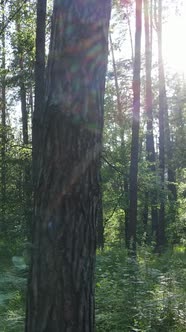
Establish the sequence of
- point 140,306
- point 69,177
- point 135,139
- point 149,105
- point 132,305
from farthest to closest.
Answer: point 149,105
point 135,139
point 132,305
point 140,306
point 69,177

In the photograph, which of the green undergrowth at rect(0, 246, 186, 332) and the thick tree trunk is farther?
the green undergrowth at rect(0, 246, 186, 332)

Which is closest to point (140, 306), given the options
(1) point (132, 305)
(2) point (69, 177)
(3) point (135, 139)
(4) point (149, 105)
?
(1) point (132, 305)

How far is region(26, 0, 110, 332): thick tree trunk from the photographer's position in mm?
2760

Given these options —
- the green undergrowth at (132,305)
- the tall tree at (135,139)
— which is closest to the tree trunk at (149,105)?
the tall tree at (135,139)

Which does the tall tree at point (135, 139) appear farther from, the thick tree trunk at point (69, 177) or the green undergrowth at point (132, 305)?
the thick tree trunk at point (69, 177)

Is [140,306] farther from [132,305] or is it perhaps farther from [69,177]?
[69,177]

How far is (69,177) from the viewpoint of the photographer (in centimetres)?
282

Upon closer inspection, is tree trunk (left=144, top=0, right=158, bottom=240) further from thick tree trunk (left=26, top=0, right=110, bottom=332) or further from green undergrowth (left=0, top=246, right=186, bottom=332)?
thick tree trunk (left=26, top=0, right=110, bottom=332)

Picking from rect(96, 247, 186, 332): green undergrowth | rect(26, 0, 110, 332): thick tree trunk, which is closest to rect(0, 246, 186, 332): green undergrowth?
rect(96, 247, 186, 332): green undergrowth

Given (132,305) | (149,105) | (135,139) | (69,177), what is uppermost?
(149,105)

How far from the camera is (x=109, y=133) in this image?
18594 mm

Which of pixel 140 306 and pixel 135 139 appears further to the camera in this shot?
pixel 135 139

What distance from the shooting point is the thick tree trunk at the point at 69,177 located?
2760 mm

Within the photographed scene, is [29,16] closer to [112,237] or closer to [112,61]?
[112,61]
